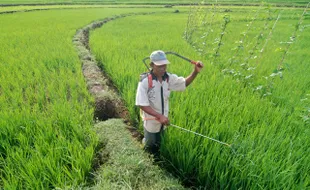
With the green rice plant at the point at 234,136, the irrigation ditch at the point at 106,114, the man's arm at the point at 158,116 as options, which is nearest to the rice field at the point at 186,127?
the green rice plant at the point at 234,136

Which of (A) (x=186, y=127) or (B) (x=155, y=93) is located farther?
(A) (x=186, y=127)

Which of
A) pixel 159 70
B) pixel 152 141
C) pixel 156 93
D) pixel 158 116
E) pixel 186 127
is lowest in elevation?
pixel 152 141

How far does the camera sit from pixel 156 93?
218 cm

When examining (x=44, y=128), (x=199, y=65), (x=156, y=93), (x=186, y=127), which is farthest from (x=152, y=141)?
(x=44, y=128)

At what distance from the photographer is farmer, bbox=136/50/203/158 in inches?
80.1

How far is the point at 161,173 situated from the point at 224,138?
0.69 metres

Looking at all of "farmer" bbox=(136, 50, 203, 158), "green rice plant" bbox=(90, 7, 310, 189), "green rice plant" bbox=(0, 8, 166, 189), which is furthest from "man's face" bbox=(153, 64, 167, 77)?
"green rice plant" bbox=(0, 8, 166, 189)

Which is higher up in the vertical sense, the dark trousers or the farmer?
the farmer

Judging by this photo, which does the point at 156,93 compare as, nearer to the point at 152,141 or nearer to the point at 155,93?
the point at 155,93

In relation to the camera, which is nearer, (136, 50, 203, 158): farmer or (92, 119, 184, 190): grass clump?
(92, 119, 184, 190): grass clump

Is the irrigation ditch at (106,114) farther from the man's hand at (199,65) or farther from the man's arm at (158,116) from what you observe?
the man's hand at (199,65)

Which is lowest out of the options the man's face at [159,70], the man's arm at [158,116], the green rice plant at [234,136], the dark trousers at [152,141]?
the dark trousers at [152,141]

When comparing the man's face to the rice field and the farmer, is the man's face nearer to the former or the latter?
the farmer

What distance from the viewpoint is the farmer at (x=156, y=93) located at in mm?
2035
